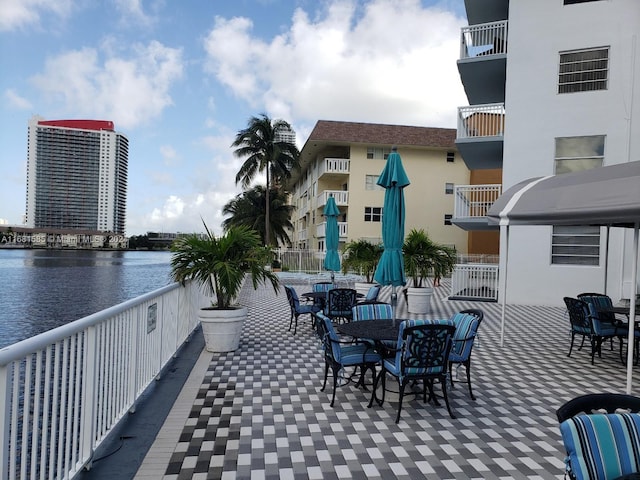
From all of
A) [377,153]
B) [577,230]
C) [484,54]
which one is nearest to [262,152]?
[377,153]

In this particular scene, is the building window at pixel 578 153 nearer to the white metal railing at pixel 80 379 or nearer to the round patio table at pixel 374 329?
the round patio table at pixel 374 329

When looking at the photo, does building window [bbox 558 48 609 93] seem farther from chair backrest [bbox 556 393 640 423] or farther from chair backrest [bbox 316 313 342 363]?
chair backrest [bbox 556 393 640 423]

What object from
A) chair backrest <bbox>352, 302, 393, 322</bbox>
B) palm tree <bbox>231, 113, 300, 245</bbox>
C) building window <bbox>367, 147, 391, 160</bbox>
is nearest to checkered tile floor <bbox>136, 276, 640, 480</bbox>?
chair backrest <bbox>352, 302, 393, 322</bbox>

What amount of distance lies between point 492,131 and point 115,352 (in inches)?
592

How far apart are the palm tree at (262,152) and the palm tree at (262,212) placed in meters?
3.77

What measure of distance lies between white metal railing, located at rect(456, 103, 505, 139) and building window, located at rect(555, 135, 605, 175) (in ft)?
6.68

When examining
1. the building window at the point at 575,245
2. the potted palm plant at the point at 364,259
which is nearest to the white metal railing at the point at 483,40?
the building window at the point at 575,245

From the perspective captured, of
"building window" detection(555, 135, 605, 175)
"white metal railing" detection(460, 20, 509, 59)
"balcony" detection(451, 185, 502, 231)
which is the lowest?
"balcony" detection(451, 185, 502, 231)

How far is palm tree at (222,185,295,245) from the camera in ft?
123

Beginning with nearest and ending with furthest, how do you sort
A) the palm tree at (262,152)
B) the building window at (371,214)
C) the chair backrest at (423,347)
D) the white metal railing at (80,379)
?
the white metal railing at (80,379), the chair backrest at (423,347), the building window at (371,214), the palm tree at (262,152)

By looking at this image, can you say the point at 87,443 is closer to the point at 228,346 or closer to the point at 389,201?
the point at 228,346

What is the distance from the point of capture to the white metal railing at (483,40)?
15039mm

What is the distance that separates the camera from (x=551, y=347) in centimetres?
814

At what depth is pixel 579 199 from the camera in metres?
5.23
